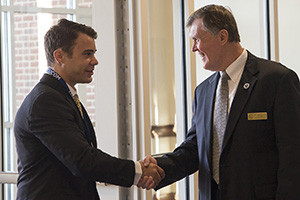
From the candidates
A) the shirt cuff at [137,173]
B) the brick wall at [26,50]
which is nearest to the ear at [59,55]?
the shirt cuff at [137,173]

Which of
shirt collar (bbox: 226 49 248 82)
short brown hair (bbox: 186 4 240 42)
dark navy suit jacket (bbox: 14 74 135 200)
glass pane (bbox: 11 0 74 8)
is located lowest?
dark navy suit jacket (bbox: 14 74 135 200)

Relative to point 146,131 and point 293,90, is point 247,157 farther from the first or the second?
point 146,131

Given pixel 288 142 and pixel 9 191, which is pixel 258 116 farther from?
pixel 9 191

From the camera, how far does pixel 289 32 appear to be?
4.99 metres

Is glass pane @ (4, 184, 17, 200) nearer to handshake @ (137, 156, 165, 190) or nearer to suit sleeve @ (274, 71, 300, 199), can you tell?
handshake @ (137, 156, 165, 190)

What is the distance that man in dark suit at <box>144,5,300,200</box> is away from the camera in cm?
247

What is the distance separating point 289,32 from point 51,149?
3227mm

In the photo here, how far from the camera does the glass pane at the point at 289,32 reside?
4.96 meters

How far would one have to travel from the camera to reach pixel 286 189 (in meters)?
2.45

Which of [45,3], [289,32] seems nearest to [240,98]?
[45,3]

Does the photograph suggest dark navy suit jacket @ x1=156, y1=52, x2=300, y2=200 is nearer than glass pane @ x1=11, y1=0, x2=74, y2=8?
Yes

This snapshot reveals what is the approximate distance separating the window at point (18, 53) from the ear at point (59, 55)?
1.24 metres

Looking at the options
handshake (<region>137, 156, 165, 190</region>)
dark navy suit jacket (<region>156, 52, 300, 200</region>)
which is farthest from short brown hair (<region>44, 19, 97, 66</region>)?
dark navy suit jacket (<region>156, 52, 300, 200</region>)

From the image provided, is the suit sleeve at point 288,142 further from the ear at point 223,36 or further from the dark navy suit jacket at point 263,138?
the ear at point 223,36
